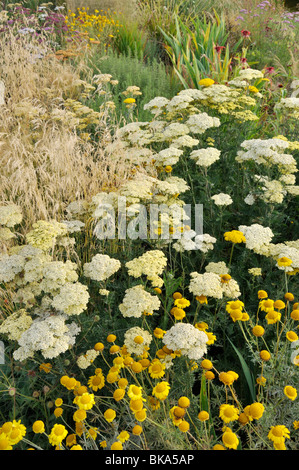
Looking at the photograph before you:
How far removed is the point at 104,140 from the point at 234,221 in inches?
50.9

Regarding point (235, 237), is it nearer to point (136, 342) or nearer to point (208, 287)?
point (208, 287)

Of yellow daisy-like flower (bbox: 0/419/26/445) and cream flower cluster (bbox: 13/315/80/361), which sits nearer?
yellow daisy-like flower (bbox: 0/419/26/445)

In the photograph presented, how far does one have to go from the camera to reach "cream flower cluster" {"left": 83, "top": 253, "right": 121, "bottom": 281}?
5.56 ft

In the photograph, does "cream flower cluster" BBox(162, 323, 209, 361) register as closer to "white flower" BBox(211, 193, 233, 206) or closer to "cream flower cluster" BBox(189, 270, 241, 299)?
"cream flower cluster" BBox(189, 270, 241, 299)

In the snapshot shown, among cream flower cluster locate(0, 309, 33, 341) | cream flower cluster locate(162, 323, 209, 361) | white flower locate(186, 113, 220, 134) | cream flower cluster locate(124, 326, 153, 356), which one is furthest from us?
white flower locate(186, 113, 220, 134)

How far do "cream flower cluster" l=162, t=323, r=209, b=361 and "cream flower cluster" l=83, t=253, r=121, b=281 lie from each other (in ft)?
1.50

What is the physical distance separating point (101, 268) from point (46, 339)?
41 centimetres

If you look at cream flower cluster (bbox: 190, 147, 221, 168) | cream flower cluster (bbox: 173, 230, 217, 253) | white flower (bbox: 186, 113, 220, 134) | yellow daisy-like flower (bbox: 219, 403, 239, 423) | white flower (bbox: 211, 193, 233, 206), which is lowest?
yellow daisy-like flower (bbox: 219, 403, 239, 423)

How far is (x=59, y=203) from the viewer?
2576 millimetres

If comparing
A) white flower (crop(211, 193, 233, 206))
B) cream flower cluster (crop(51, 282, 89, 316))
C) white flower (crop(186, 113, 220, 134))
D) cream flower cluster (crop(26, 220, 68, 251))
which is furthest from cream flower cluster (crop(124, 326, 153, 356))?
white flower (crop(186, 113, 220, 134))

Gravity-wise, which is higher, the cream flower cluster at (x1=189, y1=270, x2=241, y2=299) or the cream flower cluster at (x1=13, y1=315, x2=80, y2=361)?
the cream flower cluster at (x1=189, y1=270, x2=241, y2=299)

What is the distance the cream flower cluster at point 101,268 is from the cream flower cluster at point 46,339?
0.25m

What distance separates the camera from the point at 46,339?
143 cm
